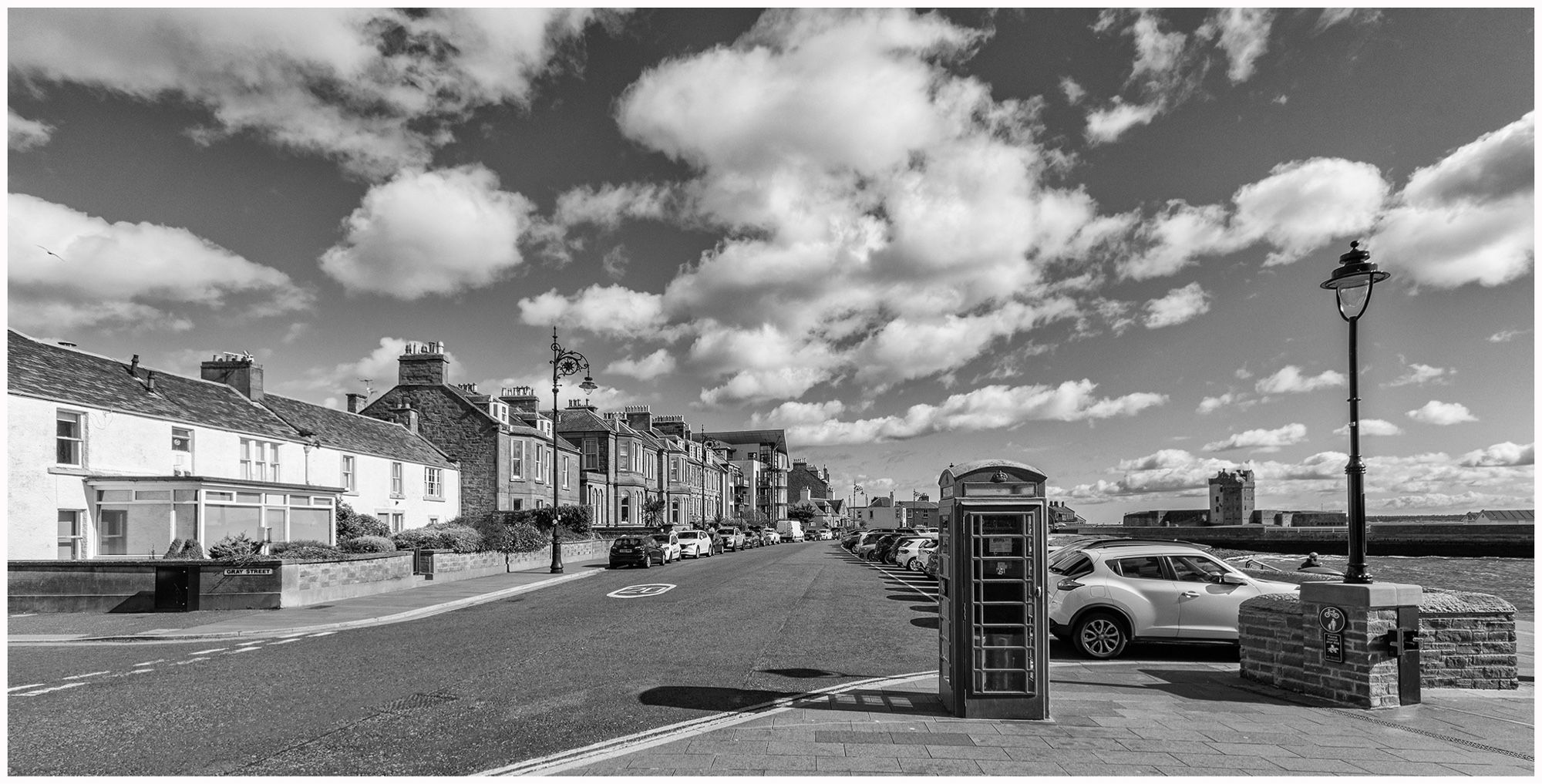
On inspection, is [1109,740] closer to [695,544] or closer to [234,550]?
[234,550]

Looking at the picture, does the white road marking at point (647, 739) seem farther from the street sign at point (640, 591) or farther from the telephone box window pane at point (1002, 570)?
the street sign at point (640, 591)

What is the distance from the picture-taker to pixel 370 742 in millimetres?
7516

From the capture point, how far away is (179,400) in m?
30.0

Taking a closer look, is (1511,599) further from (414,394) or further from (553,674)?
(414,394)

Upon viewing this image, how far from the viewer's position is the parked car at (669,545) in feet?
130

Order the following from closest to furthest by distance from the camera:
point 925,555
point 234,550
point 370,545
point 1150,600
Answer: point 1150,600, point 234,550, point 370,545, point 925,555

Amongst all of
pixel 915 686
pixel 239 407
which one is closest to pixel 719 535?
pixel 239 407

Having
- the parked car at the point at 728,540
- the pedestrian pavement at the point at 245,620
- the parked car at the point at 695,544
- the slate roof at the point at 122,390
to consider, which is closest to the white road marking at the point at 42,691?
the pedestrian pavement at the point at 245,620

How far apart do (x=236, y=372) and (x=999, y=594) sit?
1448 inches

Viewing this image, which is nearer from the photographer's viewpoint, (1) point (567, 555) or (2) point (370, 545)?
(2) point (370, 545)

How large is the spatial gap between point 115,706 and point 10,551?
18153 mm

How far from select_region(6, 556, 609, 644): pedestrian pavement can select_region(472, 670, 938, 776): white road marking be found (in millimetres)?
10906

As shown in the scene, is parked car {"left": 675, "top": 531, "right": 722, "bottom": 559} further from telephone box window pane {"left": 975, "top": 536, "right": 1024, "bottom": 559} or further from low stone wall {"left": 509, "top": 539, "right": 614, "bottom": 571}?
telephone box window pane {"left": 975, "top": 536, "right": 1024, "bottom": 559}

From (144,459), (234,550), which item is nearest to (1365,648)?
(234,550)
